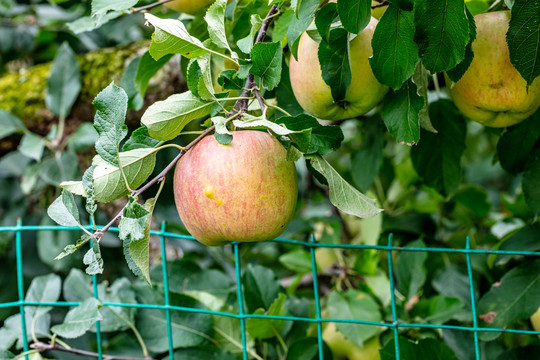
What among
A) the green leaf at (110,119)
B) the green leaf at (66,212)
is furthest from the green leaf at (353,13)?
the green leaf at (66,212)

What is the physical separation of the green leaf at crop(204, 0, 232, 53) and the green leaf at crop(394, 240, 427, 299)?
1.83 feet

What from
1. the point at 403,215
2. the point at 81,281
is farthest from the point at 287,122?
the point at 403,215

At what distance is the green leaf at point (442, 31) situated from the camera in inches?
24.1

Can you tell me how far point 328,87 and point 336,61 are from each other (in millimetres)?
59

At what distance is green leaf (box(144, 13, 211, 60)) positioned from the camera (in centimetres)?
60

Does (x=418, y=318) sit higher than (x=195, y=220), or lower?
lower

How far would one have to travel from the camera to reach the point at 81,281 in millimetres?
1018

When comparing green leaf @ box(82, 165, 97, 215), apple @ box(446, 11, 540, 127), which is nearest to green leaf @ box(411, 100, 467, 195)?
apple @ box(446, 11, 540, 127)

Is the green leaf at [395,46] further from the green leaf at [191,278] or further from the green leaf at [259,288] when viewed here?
the green leaf at [191,278]

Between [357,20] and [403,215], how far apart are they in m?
0.82

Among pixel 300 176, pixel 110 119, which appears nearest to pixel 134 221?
pixel 110 119

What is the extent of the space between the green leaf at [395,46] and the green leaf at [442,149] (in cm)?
30

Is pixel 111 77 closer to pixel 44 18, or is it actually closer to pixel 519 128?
pixel 44 18

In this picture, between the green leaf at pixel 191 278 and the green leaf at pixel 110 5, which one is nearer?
the green leaf at pixel 110 5
